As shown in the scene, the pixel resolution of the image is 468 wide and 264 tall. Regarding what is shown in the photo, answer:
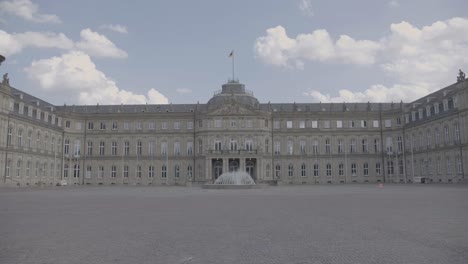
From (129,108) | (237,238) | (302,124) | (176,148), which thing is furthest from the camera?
(129,108)

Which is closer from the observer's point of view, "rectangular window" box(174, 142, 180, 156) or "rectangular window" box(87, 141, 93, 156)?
"rectangular window" box(174, 142, 180, 156)

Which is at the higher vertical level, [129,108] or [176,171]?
[129,108]

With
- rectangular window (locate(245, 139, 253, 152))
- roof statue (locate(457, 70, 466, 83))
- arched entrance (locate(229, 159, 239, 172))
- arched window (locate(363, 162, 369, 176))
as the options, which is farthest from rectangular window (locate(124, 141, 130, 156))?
roof statue (locate(457, 70, 466, 83))

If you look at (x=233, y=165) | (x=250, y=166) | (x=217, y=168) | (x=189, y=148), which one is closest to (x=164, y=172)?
(x=189, y=148)

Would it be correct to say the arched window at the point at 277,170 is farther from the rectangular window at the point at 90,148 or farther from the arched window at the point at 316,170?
the rectangular window at the point at 90,148

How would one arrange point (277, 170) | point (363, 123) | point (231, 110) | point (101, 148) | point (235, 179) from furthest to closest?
point (101, 148) → point (363, 123) → point (277, 170) → point (231, 110) → point (235, 179)

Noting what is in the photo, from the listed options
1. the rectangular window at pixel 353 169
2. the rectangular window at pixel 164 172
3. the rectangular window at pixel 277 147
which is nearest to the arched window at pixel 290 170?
the rectangular window at pixel 277 147

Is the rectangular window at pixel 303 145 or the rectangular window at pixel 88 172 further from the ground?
the rectangular window at pixel 303 145

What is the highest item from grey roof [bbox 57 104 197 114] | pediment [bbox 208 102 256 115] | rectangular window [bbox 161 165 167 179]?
grey roof [bbox 57 104 197 114]

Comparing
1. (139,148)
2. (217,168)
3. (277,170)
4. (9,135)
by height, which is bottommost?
(277,170)

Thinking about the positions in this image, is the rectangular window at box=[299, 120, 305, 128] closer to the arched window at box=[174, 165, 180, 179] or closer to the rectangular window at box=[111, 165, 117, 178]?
the arched window at box=[174, 165, 180, 179]

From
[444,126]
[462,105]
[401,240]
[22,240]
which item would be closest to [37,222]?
[22,240]

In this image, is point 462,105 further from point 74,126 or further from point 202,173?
point 74,126

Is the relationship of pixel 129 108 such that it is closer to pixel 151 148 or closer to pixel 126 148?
pixel 126 148
